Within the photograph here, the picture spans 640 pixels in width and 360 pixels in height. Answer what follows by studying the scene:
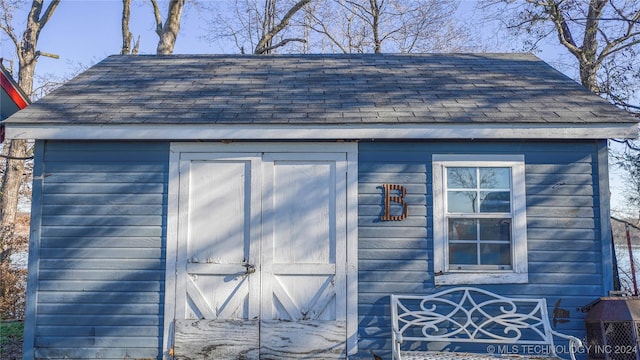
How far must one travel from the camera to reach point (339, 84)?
6.13 m

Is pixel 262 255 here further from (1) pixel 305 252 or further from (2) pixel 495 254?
(2) pixel 495 254

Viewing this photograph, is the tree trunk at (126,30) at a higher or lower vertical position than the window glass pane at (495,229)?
higher

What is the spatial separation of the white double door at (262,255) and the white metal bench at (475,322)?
0.76 metres

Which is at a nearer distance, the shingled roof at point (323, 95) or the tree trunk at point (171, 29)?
the shingled roof at point (323, 95)

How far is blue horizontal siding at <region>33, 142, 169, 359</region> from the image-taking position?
490cm

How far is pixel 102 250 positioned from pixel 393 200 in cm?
325

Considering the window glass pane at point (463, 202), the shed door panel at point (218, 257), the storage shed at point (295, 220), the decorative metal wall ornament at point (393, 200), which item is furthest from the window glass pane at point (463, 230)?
the shed door panel at point (218, 257)

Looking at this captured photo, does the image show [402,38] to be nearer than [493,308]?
No

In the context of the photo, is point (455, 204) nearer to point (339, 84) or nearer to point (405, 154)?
point (405, 154)

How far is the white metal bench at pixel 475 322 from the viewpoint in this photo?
475 centimetres

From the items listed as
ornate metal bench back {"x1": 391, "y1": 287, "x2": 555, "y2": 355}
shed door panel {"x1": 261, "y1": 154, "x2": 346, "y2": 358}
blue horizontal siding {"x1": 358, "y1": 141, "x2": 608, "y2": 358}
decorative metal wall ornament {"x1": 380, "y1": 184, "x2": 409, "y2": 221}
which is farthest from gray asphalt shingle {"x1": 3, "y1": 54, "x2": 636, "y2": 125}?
ornate metal bench back {"x1": 391, "y1": 287, "x2": 555, "y2": 355}

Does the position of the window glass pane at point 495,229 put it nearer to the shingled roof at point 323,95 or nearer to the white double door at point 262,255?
the shingled roof at point 323,95

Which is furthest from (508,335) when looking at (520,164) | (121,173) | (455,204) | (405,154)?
(121,173)

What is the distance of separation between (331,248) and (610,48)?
10.5 meters
